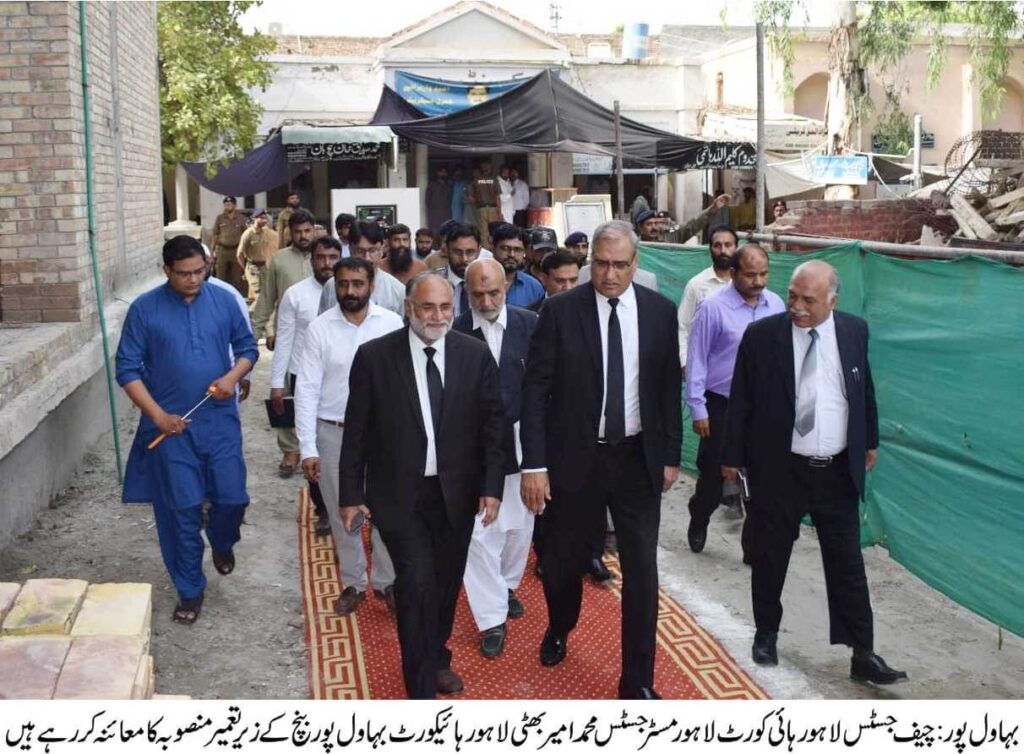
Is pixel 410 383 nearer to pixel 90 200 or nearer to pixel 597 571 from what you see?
pixel 597 571

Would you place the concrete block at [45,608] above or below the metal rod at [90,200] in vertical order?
below

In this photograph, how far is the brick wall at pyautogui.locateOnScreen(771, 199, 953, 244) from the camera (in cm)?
1421

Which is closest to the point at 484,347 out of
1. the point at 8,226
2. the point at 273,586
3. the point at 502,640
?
the point at 502,640

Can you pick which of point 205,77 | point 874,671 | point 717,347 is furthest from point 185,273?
point 205,77

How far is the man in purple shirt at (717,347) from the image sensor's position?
22.6ft

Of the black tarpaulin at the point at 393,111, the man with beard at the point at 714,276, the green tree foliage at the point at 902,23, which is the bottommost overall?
the man with beard at the point at 714,276

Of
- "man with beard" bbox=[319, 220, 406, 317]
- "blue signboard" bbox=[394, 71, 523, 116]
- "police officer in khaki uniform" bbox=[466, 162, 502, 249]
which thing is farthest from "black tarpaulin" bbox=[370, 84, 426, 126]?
"man with beard" bbox=[319, 220, 406, 317]

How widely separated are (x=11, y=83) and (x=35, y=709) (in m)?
5.52

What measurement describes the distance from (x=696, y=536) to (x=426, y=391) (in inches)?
118

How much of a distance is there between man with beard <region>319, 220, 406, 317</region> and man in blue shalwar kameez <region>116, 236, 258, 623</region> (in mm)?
1385

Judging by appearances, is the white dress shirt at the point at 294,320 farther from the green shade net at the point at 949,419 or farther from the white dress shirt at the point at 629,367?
the green shade net at the point at 949,419

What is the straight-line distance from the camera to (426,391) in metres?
4.84

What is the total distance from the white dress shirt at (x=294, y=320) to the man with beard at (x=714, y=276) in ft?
7.87

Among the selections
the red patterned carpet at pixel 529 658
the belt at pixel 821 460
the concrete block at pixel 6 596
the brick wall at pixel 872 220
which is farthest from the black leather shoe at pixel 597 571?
the brick wall at pixel 872 220
